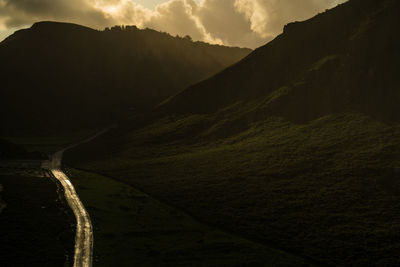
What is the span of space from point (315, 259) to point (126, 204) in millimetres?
42201

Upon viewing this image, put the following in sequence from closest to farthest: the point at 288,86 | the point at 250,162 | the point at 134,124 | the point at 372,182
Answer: the point at 372,182
the point at 250,162
the point at 288,86
the point at 134,124

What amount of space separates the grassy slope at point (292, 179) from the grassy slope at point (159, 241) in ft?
16.5

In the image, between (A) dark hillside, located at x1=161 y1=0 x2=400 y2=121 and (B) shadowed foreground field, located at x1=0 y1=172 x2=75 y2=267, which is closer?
(B) shadowed foreground field, located at x1=0 y1=172 x2=75 y2=267

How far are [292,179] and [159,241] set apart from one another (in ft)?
136

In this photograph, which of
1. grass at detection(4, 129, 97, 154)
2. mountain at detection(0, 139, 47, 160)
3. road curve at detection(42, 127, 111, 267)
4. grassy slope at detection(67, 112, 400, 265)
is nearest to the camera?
road curve at detection(42, 127, 111, 267)

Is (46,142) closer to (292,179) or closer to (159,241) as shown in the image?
(292,179)

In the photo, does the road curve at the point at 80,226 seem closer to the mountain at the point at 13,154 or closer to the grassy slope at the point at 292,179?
the grassy slope at the point at 292,179

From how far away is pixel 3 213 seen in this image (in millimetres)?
66562

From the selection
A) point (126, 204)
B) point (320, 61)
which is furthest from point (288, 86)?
point (126, 204)

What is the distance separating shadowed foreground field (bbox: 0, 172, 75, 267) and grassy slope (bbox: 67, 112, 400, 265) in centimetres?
2421

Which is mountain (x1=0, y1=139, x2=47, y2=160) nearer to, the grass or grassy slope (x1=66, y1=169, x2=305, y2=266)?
the grass

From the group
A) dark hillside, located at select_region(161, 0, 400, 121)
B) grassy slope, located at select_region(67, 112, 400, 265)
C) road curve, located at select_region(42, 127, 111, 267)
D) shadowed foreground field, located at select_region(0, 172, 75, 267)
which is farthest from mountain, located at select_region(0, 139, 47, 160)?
dark hillside, located at select_region(161, 0, 400, 121)

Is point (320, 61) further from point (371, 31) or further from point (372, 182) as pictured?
point (372, 182)

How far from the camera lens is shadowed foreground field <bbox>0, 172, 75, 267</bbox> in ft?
166
